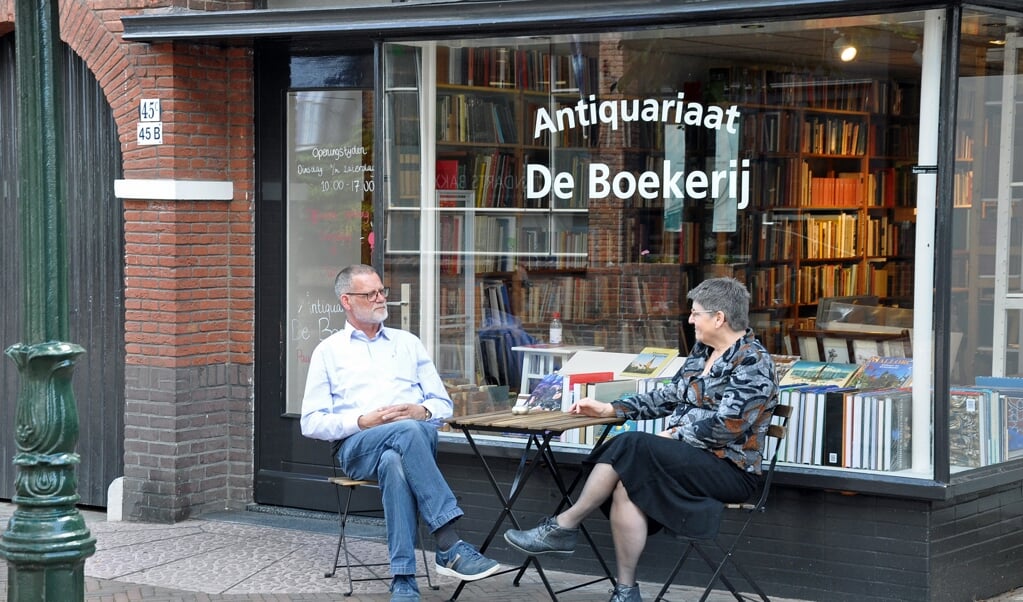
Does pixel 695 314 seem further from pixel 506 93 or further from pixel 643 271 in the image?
pixel 506 93

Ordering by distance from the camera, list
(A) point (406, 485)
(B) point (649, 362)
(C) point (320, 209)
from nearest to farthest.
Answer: (A) point (406, 485) → (B) point (649, 362) → (C) point (320, 209)

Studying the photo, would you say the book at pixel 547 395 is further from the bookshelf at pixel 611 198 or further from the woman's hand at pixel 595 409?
the woman's hand at pixel 595 409

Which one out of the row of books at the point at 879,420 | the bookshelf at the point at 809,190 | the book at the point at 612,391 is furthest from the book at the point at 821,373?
the book at the point at 612,391

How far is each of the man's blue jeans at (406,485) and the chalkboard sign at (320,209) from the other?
220cm

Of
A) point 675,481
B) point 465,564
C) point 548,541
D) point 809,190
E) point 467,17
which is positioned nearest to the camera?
point 675,481

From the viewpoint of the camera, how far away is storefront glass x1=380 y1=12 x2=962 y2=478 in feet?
23.8

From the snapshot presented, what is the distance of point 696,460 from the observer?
6109 millimetres

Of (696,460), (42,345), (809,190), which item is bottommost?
(696,460)

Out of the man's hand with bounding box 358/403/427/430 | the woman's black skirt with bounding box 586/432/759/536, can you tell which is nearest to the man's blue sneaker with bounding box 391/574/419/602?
the man's hand with bounding box 358/403/427/430

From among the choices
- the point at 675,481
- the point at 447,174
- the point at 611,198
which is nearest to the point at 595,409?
the point at 675,481

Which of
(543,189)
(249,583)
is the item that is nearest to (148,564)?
(249,583)

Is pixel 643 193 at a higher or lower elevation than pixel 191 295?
higher

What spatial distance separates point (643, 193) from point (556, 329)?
91 centimetres

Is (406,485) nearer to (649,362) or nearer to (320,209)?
Result: (649,362)
